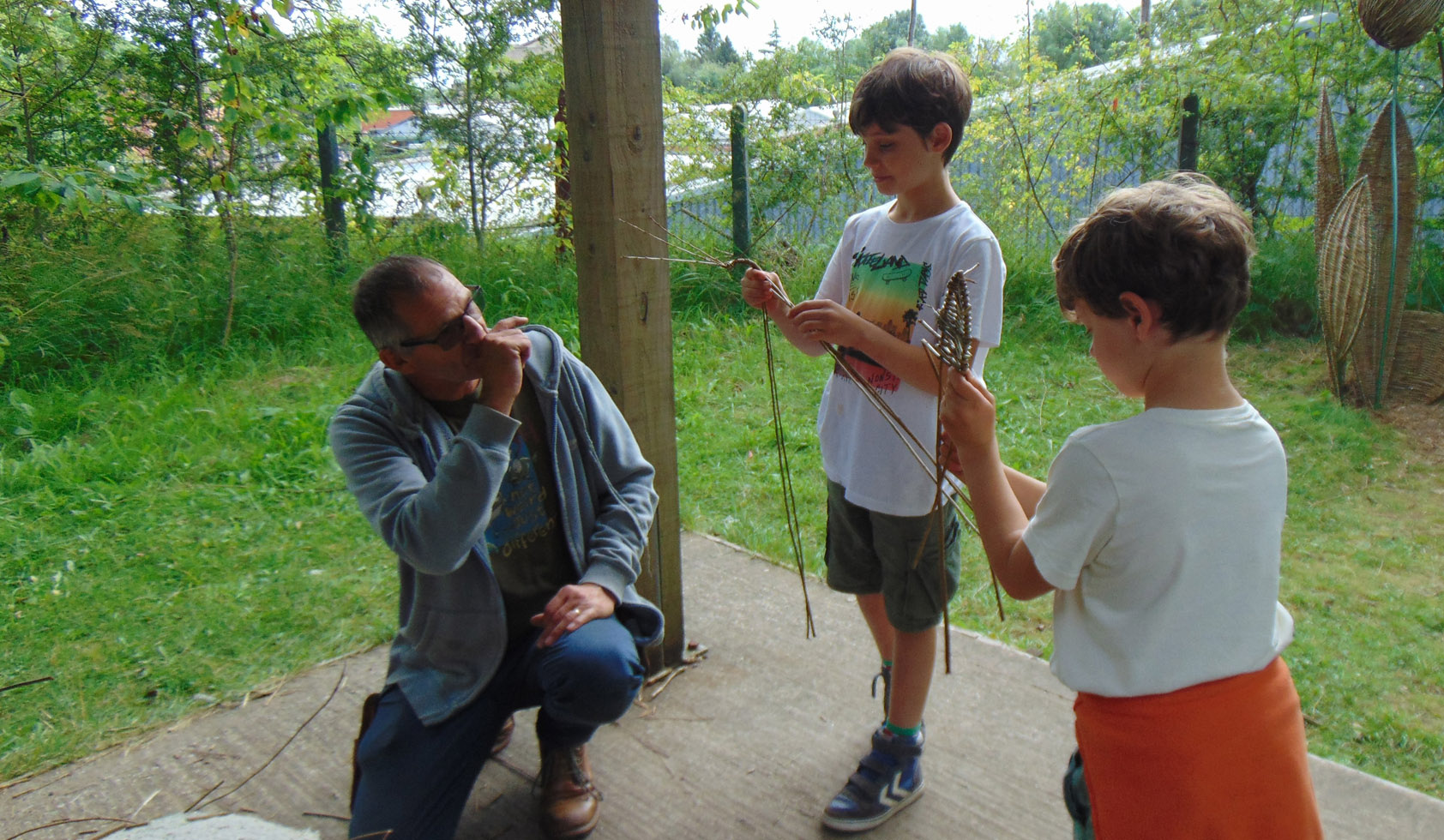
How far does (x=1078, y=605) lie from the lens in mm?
1419

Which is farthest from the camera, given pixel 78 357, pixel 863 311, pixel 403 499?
pixel 78 357

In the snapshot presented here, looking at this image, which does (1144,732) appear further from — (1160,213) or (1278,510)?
(1160,213)

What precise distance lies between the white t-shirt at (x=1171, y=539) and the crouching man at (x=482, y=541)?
103 cm

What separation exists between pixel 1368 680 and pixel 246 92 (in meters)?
4.35

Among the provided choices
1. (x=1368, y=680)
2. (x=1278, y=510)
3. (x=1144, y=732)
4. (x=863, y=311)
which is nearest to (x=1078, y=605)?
(x=1144, y=732)

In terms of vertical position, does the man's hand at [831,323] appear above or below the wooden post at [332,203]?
below

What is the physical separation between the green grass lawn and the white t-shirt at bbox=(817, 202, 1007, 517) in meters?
1.23

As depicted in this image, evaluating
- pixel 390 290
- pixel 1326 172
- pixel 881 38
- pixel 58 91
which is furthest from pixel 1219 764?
pixel 881 38

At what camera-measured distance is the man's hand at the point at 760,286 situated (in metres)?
2.04

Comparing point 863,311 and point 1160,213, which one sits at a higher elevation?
point 1160,213

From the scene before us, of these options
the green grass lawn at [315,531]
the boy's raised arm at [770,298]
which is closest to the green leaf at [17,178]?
the green grass lawn at [315,531]

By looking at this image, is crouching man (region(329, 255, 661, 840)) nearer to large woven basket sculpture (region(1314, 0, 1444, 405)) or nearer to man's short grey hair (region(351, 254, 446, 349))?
man's short grey hair (region(351, 254, 446, 349))

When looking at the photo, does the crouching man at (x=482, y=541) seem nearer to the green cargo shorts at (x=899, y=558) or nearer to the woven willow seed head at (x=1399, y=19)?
the green cargo shorts at (x=899, y=558)

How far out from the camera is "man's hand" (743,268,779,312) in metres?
2.04
